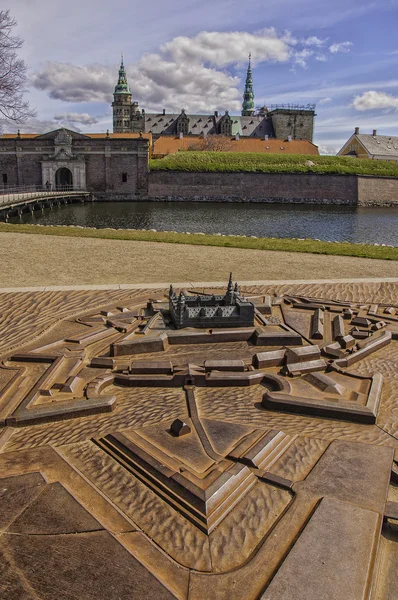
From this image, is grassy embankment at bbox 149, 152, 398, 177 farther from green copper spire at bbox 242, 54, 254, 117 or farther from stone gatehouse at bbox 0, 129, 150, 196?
green copper spire at bbox 242, 54, 254, 117

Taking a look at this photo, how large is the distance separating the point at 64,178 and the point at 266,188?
80.5 ft

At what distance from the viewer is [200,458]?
3094 mm

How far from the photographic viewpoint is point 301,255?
12.9 m

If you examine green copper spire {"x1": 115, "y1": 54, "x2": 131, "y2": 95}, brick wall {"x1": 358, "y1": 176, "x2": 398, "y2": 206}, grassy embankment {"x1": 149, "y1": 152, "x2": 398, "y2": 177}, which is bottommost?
brick wall {"x1": 358, "y1": 176, "x2": 398, "y2": 206}

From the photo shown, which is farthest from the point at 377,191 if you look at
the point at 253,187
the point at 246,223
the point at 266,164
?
the point at 246,223

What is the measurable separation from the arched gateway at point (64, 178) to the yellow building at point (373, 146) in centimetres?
4497

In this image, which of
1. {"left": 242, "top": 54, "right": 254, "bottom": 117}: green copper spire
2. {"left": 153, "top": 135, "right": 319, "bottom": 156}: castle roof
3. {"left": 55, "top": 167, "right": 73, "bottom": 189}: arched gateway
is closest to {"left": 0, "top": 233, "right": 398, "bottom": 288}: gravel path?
{"left": 55, "top": 167, "right": 73, "bottom": 189}: arched gateway

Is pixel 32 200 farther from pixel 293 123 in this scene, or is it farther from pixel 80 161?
pixel 293 123

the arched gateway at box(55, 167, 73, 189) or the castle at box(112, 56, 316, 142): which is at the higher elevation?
the castle at box(112, 56, 316, 142)

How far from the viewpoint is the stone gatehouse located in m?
52.6

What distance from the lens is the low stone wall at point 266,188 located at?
5312cm

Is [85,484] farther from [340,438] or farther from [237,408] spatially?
[340,438]

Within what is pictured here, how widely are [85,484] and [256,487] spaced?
1.07 metres

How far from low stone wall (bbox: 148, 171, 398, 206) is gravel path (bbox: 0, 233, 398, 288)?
4020 cm
